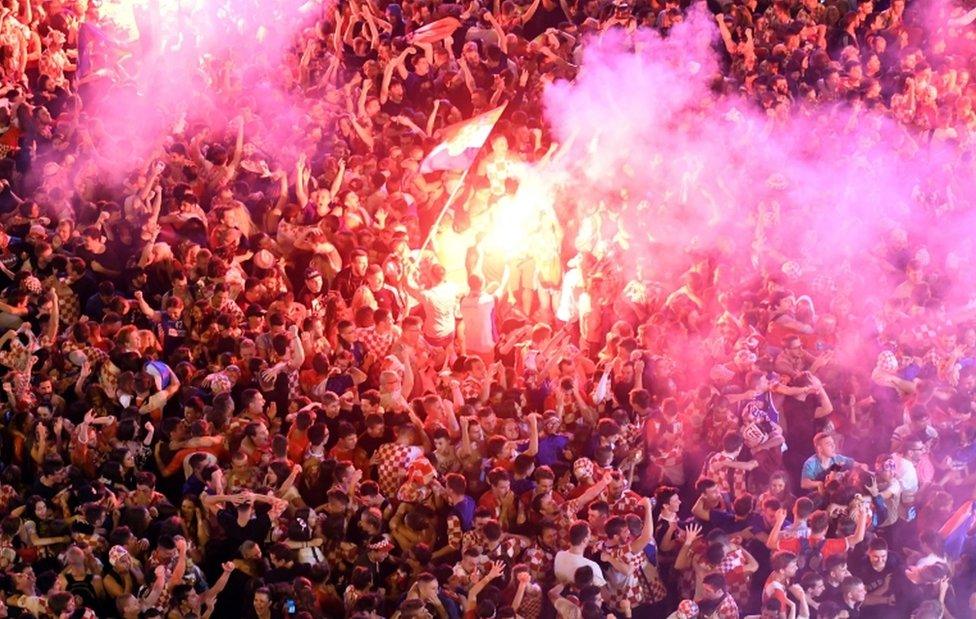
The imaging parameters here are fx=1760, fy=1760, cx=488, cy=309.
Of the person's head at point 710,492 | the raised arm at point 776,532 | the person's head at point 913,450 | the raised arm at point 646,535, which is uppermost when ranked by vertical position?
the raised arm at point 646,535

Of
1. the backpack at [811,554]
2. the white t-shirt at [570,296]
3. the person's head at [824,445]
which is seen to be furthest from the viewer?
the white t-shirt at [570,296]

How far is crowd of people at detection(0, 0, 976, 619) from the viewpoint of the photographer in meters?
9.83

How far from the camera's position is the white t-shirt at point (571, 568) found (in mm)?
9672

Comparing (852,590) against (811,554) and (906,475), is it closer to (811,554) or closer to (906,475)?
(811,554)

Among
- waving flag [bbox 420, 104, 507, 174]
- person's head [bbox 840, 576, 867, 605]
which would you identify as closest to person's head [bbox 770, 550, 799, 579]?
person's head [bbox 840, 576, 867, 605]

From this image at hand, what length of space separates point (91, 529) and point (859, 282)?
571 cm

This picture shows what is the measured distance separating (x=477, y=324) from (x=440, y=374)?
857 mm

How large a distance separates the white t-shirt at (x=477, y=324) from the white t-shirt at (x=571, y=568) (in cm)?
277

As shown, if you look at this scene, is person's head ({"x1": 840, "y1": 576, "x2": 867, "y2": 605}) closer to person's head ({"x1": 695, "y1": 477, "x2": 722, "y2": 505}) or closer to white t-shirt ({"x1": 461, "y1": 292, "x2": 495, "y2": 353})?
person's head ({"x1": 695, "y1": 477, "x2": 722, "y2": 505})

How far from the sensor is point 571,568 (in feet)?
31.8

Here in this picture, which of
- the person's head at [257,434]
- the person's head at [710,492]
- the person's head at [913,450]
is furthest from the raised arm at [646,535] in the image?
the person's head at [257,434]

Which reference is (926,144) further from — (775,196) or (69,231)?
(69,231)

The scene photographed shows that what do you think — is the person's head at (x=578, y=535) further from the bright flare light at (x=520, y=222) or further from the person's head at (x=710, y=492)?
the bright flare light at (x=520, y=222)

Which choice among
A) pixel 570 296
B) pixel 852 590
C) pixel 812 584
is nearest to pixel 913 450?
pixel 852 590
